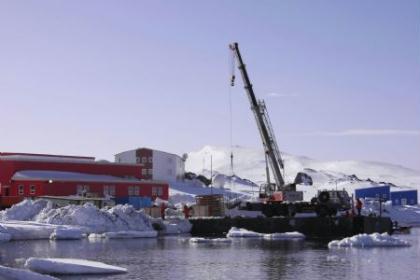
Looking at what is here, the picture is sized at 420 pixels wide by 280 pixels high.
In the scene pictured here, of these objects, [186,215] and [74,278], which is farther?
[186,215]

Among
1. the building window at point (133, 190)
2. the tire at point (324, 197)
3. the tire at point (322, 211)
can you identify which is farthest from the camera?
the building window at point (133, 190)

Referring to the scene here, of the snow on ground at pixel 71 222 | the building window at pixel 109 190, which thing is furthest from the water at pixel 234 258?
the building window at pixel 109 190

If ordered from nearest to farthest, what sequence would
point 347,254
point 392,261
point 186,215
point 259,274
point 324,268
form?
point 259,274 → point 324,268 → point 392,261 → point 347,254 → point 186,215

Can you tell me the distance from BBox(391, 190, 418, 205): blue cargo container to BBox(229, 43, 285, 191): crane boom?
35.6 metres

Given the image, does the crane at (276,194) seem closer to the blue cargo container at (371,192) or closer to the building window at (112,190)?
the building window at (112,190)

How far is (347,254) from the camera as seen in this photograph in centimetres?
3938

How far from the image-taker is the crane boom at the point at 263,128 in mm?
67875

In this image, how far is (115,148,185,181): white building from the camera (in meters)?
97.3

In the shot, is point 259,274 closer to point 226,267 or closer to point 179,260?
point 226,267

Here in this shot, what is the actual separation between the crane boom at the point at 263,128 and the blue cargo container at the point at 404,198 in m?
35.6

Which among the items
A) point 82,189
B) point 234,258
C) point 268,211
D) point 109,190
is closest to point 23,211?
point 82,189

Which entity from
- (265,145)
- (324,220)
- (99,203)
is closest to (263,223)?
(324,220)

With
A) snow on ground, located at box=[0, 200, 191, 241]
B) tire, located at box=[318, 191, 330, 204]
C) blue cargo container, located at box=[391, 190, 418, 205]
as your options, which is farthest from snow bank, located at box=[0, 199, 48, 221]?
blue cargo container, located at box=[391, 190, 418, 205]

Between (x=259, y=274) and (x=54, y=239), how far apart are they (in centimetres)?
2359
